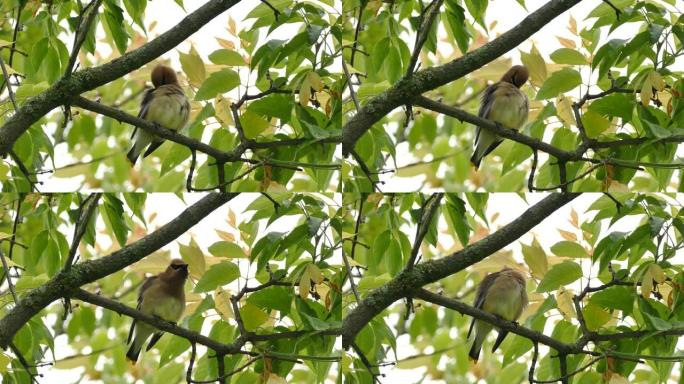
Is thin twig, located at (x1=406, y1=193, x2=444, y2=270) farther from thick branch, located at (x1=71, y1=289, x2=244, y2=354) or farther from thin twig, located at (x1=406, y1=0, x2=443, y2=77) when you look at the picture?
thick branch, located at (x1=71, y1=289, x2=244, y2=354)

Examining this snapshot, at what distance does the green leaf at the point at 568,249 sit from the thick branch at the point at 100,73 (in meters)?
1.65

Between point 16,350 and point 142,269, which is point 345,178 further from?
point 16,350

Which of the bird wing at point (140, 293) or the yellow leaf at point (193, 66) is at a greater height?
the yellow leaf at point (193, 66)

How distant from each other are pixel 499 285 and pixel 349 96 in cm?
103

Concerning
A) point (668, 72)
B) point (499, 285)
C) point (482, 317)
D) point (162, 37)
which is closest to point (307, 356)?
point (482, 317)

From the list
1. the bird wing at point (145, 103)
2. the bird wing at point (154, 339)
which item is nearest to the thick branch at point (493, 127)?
the bird wing at point (145, 103)

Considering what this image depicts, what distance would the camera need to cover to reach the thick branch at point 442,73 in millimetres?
4199

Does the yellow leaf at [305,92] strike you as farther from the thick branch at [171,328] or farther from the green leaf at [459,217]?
the thick branch at [171,328]

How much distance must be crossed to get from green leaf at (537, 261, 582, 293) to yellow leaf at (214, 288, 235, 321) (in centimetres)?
127

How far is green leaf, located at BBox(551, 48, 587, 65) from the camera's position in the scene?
14.9 feet

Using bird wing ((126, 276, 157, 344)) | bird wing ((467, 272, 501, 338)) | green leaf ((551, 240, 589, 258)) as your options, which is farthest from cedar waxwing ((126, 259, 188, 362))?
green leaf ((551, 240, 589, 258))

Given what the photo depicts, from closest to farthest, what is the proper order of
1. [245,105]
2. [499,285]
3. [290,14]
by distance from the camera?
[290,14] → [245,105] → [499,285]

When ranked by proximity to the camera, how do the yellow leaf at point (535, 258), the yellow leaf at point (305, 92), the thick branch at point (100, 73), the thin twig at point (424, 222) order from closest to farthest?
the thin twig at point (424, 222) < the yellow leaf at point (305, 92) < the thick branch at point (100, 73) < the yellow leaf at point (535, 258)

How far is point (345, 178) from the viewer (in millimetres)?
4492
